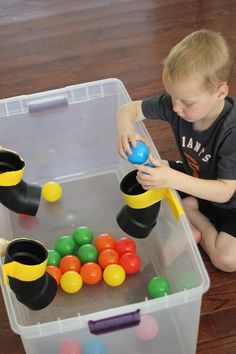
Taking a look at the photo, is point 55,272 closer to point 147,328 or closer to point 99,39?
point 147,328

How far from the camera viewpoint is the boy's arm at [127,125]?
1079 mm

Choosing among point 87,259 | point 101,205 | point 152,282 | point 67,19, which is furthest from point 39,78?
point 152,282

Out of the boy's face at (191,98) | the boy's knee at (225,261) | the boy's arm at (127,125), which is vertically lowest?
the boy's knee at (225,261)

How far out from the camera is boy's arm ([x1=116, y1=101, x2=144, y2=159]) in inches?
42.5

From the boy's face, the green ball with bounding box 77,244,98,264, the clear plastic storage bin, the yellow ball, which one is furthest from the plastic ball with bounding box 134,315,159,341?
the yellow ball

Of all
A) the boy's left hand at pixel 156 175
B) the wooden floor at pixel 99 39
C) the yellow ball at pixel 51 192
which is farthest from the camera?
the wooden floor at pixel 99 39

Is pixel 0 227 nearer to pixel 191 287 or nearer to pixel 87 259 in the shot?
pixel 87 259

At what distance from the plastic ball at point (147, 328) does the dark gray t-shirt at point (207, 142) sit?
30cm

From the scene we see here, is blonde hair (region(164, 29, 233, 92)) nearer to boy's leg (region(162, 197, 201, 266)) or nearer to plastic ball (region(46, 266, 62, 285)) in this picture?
boy's leg (region(162, 197, 201, 266))

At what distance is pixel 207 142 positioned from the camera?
1100 millimetres

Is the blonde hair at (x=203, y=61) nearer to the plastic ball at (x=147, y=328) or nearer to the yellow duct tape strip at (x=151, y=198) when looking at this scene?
the yellow duct tape strip at (x=151, y=198)

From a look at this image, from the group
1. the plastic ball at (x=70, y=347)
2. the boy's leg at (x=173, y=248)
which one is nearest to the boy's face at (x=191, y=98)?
the boy's leg at (x=173, y=248)

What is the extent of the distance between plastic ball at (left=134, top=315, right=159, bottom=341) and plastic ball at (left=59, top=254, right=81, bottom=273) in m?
0.24

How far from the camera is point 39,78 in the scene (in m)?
1.82
